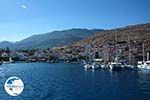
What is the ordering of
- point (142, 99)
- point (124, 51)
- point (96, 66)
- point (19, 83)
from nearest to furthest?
point (19, 83), point (142, 99), point (96, 66), point (124, 51)

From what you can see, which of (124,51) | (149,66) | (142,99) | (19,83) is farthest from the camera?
(124,51)

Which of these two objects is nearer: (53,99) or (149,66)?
(53,99)

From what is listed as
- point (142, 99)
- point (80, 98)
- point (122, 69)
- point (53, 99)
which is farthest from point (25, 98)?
point (122, 69)

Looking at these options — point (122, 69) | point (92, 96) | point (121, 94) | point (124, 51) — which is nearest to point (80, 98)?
point (92, 96)

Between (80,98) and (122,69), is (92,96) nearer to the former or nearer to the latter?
(80,98)

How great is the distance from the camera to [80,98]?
4319cm

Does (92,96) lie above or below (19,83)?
below

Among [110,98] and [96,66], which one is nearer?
[110,98]

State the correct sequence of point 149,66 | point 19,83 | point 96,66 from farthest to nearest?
point 96,66
point 149,66
point 19,83

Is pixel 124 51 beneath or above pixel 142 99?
above

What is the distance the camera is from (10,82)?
20812 millimetres

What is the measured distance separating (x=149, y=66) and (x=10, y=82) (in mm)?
83145

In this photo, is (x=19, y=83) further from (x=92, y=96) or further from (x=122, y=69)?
(x=122, y=69)

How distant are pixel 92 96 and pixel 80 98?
2503 millimetres
